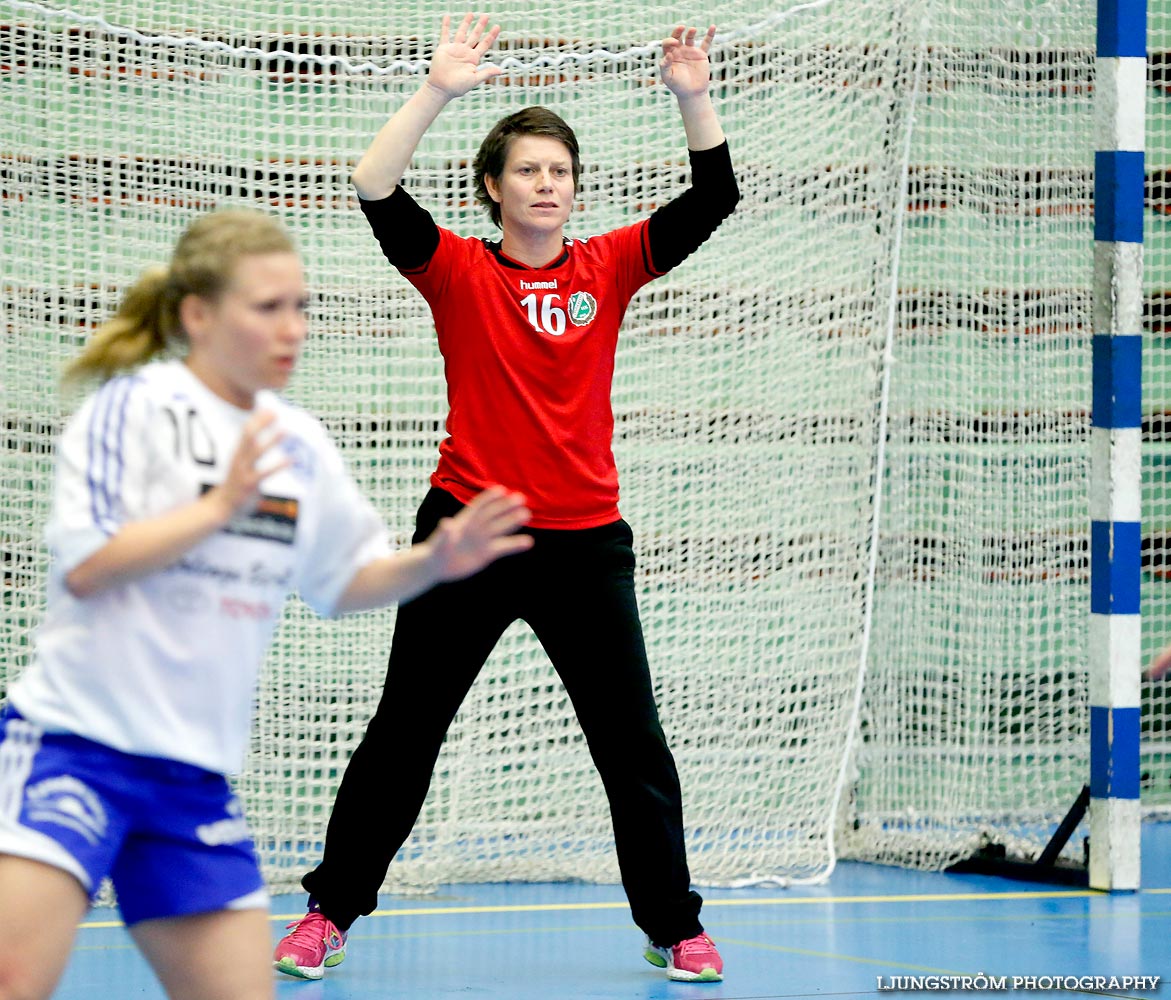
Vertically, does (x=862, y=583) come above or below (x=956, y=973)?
above

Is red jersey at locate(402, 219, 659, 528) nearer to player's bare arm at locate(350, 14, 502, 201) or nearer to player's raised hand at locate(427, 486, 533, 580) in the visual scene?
player's bare arm at locate(350, 14, 502, 201)

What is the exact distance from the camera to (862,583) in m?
5.60

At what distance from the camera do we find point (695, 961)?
12.7 ft

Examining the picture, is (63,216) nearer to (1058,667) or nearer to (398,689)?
(398,689)

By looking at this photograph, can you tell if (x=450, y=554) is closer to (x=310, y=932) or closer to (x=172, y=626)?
(x=172, y=626)

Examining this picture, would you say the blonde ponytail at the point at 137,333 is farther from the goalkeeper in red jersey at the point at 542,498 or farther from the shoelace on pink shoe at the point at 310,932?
the shoelace on pink shoe at the point at 310,932

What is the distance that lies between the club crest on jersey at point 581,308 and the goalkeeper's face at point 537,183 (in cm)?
16

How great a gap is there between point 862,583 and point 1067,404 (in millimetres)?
853

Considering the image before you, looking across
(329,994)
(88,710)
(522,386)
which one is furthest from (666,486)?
(88,710)

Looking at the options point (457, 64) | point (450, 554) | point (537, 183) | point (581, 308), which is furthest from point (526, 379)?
point (450, 554)

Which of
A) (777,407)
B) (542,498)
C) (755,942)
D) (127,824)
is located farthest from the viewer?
(777,407)

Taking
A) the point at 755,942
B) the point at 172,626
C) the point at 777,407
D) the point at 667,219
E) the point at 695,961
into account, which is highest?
the point at 667,219

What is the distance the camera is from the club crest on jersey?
382cm

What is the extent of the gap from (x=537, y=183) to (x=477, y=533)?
161cm
